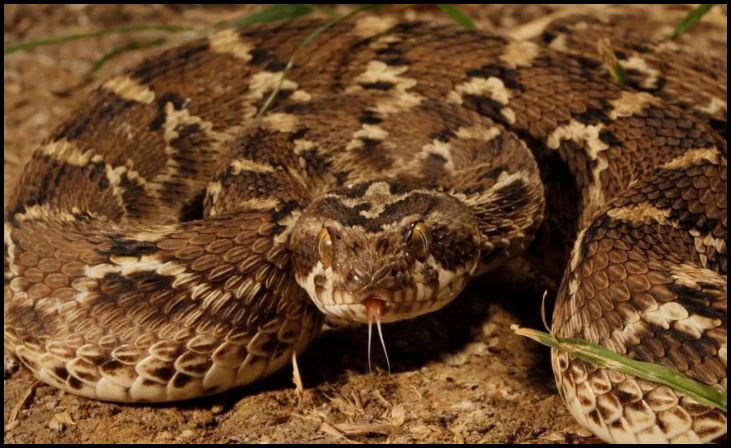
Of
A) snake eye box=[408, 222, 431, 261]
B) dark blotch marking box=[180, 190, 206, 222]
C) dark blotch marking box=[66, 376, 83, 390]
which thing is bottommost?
dark blotch marking box=[180, 190, 206, 222]

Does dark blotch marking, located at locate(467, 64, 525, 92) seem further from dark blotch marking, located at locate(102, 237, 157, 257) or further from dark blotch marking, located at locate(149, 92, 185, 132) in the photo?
dark blotch marking, located at locate(102, 237, 157, 257)

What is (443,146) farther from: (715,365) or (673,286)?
(715,365)

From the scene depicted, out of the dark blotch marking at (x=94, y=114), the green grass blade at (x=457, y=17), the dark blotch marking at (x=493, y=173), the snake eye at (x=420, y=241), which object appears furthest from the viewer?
the green grass blade at (x=457, y=17)

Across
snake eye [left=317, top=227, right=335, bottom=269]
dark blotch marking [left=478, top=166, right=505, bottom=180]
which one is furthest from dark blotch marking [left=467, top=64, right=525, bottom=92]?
snake eye [left=317, top=227, right=335, bottom=269]

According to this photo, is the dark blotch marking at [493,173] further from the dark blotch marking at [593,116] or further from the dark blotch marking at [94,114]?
the dark blotch marking at [94,114]

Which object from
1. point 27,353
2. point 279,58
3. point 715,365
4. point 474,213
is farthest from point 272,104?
point 715,365

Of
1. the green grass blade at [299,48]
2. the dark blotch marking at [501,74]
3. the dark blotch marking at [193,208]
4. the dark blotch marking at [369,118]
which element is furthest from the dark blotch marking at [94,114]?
the dark blotch marking at [501,74]

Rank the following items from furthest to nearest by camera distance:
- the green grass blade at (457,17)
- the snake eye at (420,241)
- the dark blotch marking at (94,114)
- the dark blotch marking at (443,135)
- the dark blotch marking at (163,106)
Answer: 1. the green grass blade at (457,17)
2. the dark blotch marking at (163,106)
3. the dark blotch marking at (94,114)
4. the dark blotch marking at (443,135)
5. the snake eye at (420,241)
